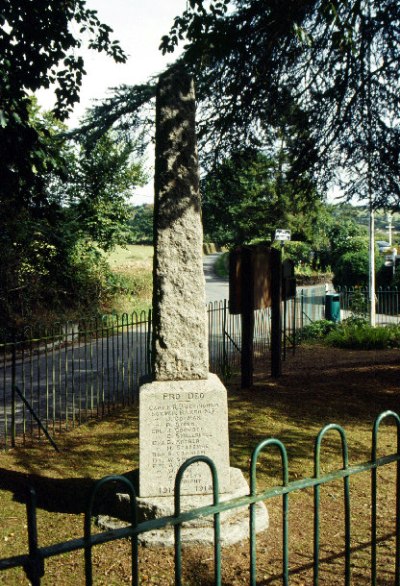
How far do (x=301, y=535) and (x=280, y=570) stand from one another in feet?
1.92

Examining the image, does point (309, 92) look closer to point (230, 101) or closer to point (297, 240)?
point (230, 101)

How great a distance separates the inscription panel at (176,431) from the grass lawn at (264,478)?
1.80 feet

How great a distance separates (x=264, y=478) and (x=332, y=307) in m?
14.1

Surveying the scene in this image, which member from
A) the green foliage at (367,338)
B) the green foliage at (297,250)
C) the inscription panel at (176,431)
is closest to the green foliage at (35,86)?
the inscription panel at (176,431)

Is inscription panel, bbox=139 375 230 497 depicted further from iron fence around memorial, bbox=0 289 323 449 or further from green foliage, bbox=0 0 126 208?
green foliage, bbox=0 0 126 208

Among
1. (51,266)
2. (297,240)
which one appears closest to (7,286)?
(51,266)

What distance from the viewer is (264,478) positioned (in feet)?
19.6

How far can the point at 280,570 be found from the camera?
13.9 ft

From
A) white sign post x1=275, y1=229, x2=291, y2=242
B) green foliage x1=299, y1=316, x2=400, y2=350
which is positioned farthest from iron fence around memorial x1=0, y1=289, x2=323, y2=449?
white sign post x1=275, y1=229, x2=291, y2=242

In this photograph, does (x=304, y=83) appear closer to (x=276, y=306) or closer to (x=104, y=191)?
(x=276, y=306)

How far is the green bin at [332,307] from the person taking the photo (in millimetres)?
19500

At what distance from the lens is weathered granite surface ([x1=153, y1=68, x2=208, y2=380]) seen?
5.00 metres

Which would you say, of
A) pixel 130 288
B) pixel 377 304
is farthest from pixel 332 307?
pixel 130 288

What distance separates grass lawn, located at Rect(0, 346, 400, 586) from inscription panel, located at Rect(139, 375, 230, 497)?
549mm
